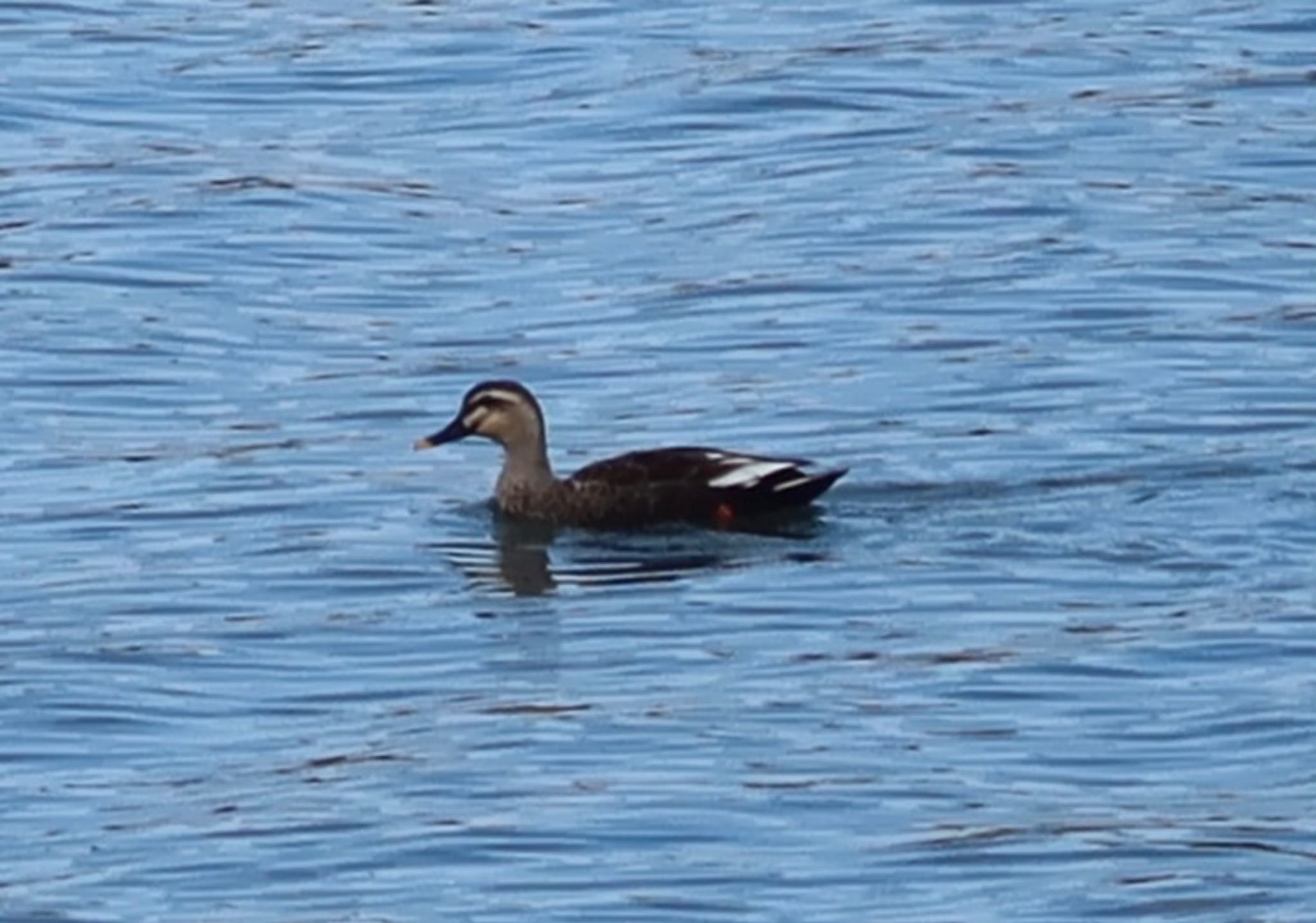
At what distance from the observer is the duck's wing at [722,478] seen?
1648cm

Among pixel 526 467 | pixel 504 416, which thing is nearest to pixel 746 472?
pixel 526 467

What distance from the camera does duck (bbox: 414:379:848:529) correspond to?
54.2 ft

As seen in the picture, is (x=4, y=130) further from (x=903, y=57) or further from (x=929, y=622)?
(x=929, y=622)

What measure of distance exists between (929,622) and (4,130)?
12.0 m

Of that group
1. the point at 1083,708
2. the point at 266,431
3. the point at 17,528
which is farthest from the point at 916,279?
the point at 1083,708

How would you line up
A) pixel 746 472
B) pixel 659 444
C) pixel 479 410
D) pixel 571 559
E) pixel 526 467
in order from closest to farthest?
1. pixel 746 472
2. pixel 571 559
3. pixel 526 467
4. pixel 479 410
5. pixel 659 444

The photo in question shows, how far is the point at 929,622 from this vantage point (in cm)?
1477

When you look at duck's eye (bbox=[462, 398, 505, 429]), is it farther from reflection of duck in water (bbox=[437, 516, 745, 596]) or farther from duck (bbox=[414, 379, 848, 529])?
reflection of duck in water (bbox=[437, 516, 745, 596])

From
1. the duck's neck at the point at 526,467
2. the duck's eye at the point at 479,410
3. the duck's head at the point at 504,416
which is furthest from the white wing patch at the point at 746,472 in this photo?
the duck's eye at the point at 479,410

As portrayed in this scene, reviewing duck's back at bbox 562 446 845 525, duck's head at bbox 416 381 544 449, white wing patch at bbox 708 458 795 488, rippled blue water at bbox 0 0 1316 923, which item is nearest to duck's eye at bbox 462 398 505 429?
duck's head at bbox 416 381 544 449

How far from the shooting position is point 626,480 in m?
16.7

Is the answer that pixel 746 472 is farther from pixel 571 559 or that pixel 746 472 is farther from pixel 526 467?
pixel 526 467

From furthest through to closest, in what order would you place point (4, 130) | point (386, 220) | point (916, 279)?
1. point (4, 130)
2. point (386, 220)
3. point (916, 279)

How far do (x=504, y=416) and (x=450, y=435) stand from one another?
0.27m
